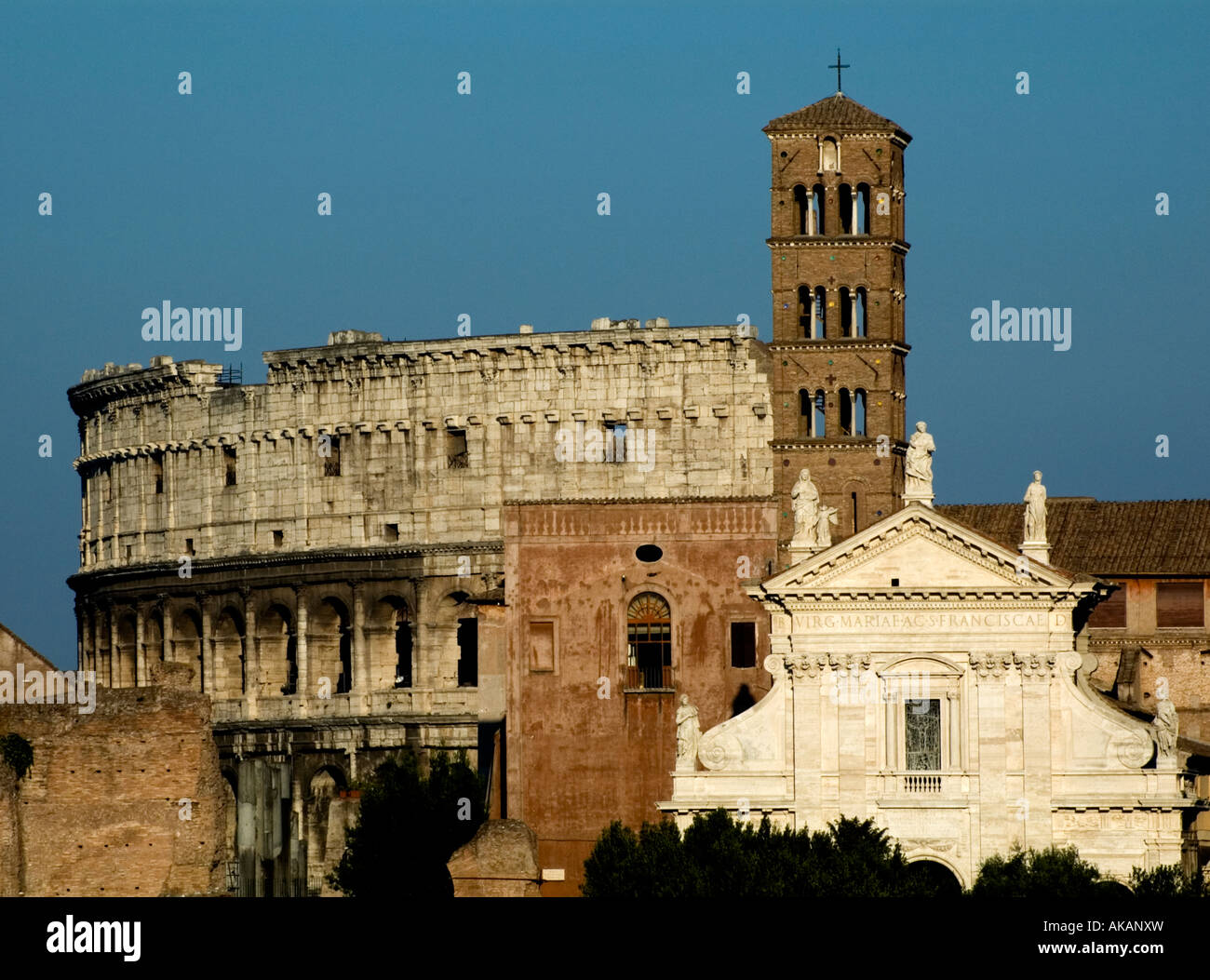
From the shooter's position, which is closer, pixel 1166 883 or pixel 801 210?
pixel 1166 883

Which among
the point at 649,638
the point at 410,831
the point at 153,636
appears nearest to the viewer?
the point at 649,638

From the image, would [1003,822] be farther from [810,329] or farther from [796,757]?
[810,329]

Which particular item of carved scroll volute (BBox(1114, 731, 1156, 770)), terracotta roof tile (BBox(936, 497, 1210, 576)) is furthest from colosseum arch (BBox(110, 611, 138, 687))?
carved scroll volute (BBox(1114, 731, 1156, 770))

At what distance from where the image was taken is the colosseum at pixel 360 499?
313 ft

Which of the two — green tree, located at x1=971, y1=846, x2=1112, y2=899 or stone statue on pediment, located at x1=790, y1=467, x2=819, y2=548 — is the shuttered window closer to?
stone statue on pediment, located at x1=790, y1=467, x2=819, y2=548

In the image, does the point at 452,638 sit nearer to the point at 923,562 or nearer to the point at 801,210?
the point at 801,210

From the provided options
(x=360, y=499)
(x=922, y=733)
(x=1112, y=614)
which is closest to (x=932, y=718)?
(x=922, y=733)

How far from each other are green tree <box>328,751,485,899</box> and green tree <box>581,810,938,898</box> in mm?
17221

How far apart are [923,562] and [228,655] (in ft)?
150

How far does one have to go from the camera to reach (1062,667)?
64.5 m

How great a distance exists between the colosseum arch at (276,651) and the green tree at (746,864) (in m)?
41.9

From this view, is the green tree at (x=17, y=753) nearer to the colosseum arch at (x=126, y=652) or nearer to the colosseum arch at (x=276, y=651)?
the colosseum arch at (x=276, y=651)

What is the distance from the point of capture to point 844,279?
81875 mm
